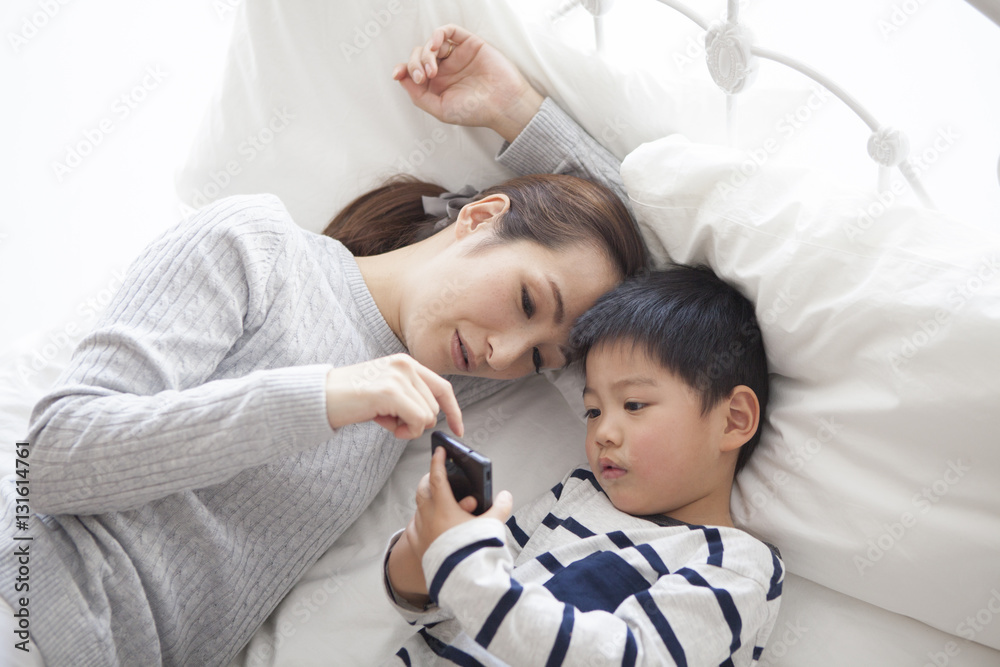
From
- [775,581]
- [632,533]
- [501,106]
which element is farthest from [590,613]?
[501,106]

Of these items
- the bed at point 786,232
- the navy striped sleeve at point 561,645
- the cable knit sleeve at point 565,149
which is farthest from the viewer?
the cable knit sleeve at point 565,149

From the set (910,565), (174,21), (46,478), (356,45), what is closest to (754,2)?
(356,45)

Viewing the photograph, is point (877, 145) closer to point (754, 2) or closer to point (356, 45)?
point (754, 2)

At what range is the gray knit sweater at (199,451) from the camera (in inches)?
37.2

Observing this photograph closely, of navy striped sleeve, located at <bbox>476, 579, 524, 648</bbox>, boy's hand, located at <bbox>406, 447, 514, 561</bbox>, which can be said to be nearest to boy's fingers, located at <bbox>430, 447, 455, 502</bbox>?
boy's hand, located at <bbox>406, 447, 514, 561</bbox>

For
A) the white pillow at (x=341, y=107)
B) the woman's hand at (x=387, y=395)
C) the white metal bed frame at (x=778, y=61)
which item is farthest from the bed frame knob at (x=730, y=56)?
the woman's hand at (x=387, y=395)

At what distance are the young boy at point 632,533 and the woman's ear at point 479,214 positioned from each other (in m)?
0.25

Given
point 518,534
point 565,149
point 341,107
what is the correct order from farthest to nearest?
point 341,107 → point 565,149 → point 518,534

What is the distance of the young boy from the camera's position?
939 mm

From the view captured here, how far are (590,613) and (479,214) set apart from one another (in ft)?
2.25

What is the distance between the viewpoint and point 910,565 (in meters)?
1.04

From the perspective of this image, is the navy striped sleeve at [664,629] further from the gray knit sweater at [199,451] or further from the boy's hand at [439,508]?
the gray knit sweater at [199,451]

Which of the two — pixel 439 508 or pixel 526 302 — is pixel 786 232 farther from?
pixel 439 508

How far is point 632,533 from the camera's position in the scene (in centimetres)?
113
